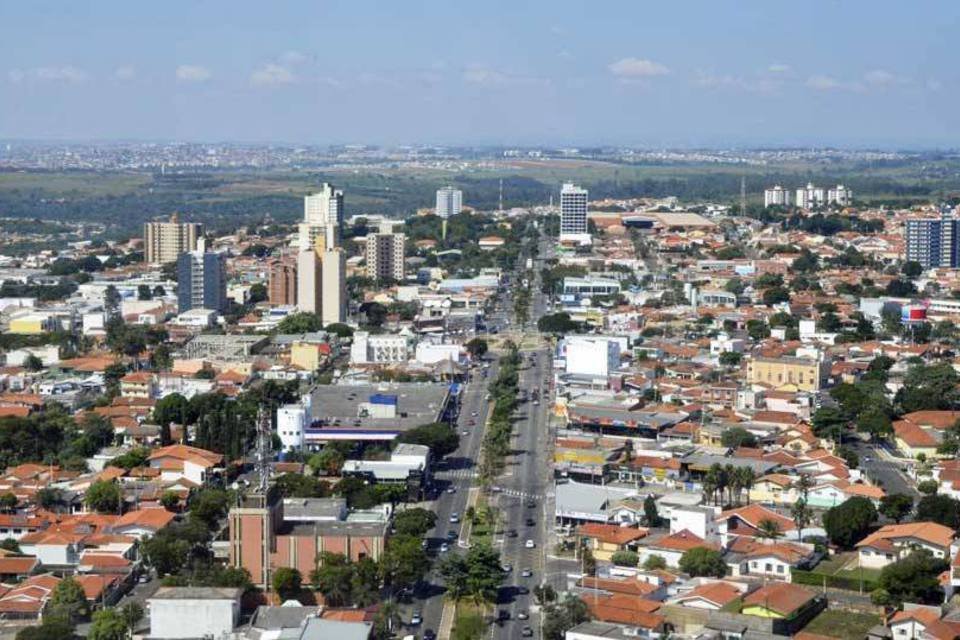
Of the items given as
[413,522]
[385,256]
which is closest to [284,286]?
[385,256]

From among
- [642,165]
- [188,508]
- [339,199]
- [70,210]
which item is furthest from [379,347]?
[642,165]

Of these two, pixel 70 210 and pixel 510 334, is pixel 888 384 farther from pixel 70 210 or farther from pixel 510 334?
pixel 70 210

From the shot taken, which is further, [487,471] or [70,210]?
[70,210]


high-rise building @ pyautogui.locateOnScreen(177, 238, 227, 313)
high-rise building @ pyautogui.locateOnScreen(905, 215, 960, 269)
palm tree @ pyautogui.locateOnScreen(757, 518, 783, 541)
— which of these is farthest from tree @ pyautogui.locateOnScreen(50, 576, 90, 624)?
high-rise building @ pyautogui.locateOnScreen(905, 215, 960, 269)

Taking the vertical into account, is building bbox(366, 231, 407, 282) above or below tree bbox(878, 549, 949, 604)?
above

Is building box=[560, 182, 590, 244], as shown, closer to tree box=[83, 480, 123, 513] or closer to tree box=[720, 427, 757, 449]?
tree box=[720, 427, 757, 449]

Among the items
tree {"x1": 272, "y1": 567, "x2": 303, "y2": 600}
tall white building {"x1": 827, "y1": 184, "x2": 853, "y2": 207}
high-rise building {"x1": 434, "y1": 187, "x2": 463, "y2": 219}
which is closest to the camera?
tree {"x1": 272, "y1": 567, "x2": 303, "y2": 600}
